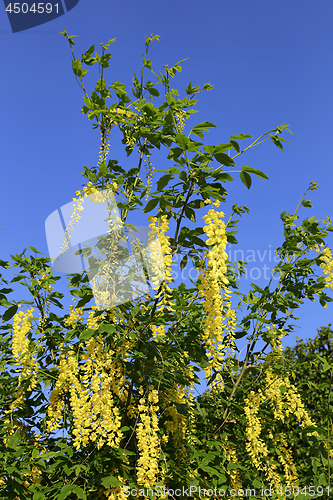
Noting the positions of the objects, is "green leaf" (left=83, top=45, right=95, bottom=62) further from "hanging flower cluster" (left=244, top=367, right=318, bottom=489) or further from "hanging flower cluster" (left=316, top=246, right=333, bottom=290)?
"hanging flower cluster" (left=244, top=367, right=318, bottom=489)

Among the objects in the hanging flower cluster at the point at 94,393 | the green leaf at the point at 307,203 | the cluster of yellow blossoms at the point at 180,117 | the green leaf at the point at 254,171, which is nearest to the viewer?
the green leaf at the point at 254,171

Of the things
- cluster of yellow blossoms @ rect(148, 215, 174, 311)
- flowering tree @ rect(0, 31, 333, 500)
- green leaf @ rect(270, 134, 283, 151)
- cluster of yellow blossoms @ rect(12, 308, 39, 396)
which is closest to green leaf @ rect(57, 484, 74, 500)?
flowering tree @ rect(0, 31, 333, 500)

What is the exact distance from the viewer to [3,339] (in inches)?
152

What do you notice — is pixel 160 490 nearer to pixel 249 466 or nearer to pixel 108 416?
pixel 108 416

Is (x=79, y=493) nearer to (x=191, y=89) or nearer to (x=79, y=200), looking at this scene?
(x=79, y=200)

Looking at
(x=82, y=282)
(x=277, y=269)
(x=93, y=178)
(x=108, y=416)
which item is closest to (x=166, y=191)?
(x=93, y=178)

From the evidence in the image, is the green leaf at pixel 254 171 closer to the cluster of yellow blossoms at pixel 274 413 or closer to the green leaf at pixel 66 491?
the cluster of yellow blossoms at pixel 274 413

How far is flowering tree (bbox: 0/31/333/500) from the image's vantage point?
8.03ft

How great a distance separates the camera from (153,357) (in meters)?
2.80

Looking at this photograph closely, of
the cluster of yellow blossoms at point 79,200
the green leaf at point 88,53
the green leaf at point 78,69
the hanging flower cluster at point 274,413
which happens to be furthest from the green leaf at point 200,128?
the hanging flower cluster at point 274,413

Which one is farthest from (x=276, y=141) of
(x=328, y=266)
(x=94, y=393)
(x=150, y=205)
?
(x=94, y=393)

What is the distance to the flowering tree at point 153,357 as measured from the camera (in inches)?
96.3

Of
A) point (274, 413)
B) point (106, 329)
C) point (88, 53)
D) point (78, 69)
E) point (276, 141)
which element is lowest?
point (274, 413)

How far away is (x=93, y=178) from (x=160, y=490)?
2.57 m
